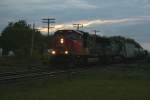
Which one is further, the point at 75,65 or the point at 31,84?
the point at 75,65

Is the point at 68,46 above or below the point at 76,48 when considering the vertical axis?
above

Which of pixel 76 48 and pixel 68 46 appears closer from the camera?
pixel 68 46

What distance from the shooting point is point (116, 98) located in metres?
15.5

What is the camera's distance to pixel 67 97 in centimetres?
1546

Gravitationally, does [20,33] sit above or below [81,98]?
above

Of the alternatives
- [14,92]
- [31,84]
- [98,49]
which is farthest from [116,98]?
[98,49]

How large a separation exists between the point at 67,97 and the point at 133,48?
153 feet

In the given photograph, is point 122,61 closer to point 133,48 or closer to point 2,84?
point 133,48

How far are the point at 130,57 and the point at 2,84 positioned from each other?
39.9m

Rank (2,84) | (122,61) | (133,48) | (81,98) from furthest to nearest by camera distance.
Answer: (133,48) → (122,61) → (2,84) → (81,98)

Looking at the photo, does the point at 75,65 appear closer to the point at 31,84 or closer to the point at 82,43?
the point at 82,43

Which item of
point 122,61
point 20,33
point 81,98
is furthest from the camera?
point 20,33

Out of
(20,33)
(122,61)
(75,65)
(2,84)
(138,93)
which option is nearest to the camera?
(138,93)

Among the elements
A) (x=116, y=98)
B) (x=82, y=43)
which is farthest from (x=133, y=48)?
(x=116, y=98)
